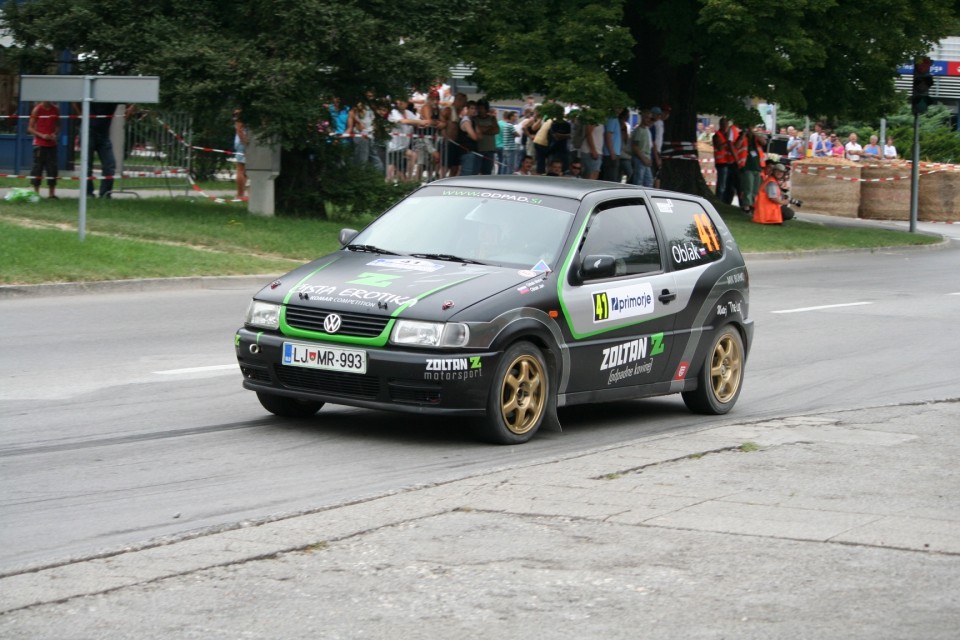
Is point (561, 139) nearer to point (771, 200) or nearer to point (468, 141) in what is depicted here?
point (468, 141)

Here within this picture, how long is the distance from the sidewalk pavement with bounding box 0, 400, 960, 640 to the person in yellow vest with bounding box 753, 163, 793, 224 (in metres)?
25.6

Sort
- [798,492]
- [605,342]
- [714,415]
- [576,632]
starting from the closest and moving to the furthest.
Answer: [576,632] → [798,492] → [605,342] → [714,415]

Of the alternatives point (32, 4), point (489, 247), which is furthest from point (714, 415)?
point (32, 4)

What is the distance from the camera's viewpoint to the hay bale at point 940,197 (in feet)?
139

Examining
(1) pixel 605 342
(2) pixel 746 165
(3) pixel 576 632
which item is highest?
(2) pixel 746 165

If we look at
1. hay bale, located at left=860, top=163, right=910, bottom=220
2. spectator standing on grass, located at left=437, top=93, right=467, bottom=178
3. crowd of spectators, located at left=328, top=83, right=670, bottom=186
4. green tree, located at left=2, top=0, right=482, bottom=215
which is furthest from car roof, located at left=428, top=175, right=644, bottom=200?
hay bale, located at left=860, top=163, right=910, bottom=220

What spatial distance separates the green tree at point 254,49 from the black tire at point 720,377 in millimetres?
12651

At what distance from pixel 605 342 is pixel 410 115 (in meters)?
19.8

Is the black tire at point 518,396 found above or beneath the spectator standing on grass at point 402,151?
beneath

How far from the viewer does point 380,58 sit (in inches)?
931

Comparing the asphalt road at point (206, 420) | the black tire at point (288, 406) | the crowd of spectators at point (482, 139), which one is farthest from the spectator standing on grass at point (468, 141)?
the black tire at point (288, 406)

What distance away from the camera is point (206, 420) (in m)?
9.72

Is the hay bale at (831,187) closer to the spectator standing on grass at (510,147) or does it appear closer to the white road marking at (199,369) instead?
the spectator standing on grass at (510,147)

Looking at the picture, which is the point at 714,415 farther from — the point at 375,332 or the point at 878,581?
the point at 878,581
